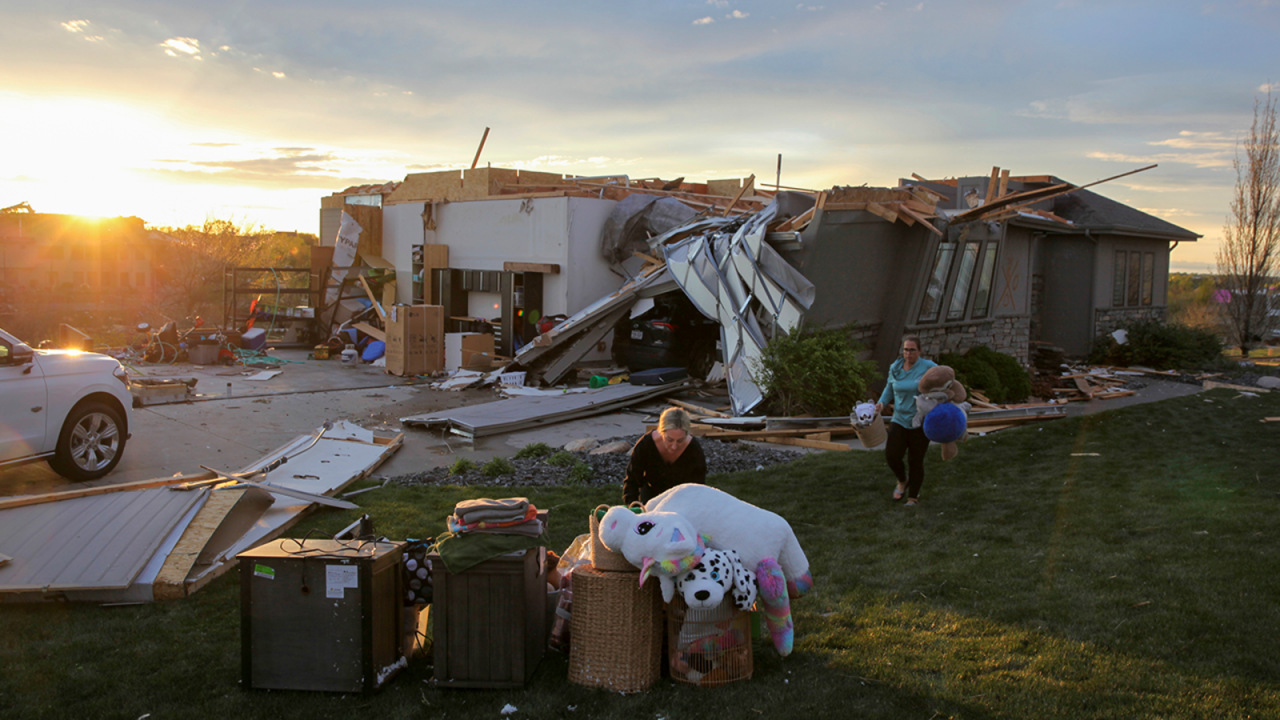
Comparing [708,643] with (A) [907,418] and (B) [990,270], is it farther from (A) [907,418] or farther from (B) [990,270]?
(B) [990,270]

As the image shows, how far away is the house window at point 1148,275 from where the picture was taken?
885 inches

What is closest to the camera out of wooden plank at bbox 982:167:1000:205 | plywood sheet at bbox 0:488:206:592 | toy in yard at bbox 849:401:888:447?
plywood sheet at bbox 0:488:206:592

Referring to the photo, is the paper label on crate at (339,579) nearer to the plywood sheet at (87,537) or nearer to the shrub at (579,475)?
the plywood sheet at (87,537)

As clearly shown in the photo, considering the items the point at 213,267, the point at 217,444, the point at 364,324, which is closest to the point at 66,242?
the point at 213,267

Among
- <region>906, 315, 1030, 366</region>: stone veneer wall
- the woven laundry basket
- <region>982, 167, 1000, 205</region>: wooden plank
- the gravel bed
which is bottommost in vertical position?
the gravel bed

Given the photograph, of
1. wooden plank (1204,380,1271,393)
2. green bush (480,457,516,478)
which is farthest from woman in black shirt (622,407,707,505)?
wooden plank (1204,380,1271,393)

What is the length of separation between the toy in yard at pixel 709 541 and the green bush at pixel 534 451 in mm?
5661

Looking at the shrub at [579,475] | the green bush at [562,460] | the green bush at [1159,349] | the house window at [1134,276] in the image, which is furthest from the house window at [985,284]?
the shrub at [579,475]

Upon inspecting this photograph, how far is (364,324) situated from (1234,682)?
1923cm

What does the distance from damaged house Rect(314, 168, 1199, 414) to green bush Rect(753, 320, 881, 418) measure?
55 centimetres

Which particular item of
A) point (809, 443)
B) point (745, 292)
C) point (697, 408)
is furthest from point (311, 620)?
point (745, 292)

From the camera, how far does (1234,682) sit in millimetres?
3938

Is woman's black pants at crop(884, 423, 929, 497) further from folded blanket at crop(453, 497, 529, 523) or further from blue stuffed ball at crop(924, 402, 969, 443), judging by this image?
folded blanket at crop(453, 497, 529, 523)

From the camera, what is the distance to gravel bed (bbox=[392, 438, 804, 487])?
343 inches
